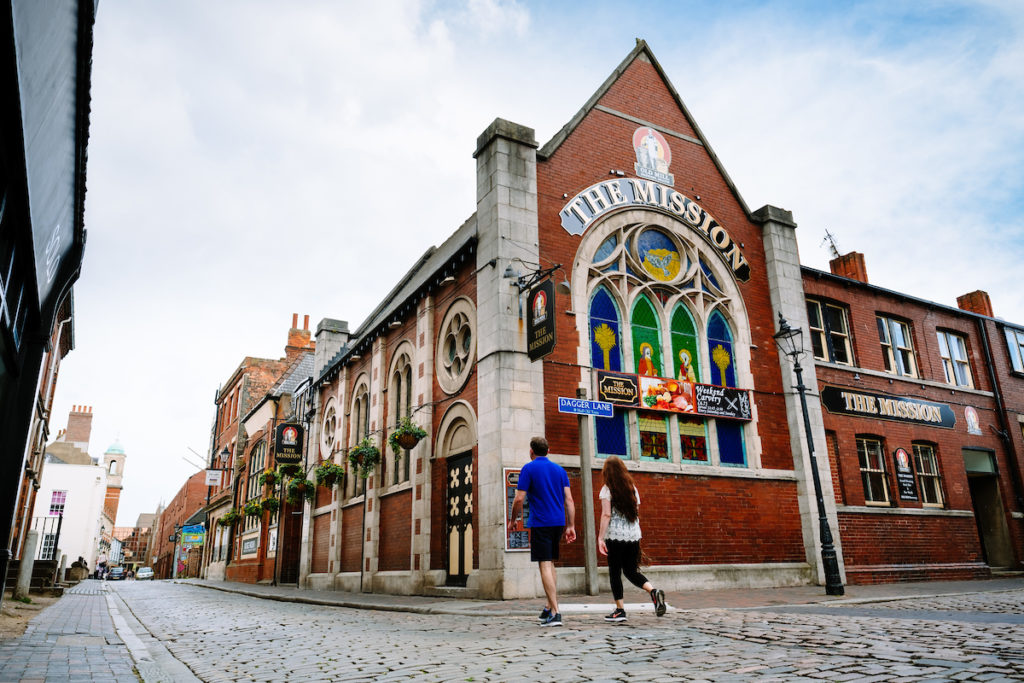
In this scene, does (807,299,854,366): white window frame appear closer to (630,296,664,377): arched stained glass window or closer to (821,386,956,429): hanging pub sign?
(821,386,956,429): hanging pub sign

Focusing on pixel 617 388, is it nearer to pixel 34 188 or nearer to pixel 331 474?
pixel 331 474

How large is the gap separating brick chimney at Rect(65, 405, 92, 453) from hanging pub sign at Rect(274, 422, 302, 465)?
55.7 meters

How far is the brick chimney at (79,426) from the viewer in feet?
224

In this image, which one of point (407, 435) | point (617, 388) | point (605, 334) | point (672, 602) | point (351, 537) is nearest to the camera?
point (672, 602)

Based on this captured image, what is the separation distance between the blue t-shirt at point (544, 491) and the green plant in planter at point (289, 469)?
1801 centimetres

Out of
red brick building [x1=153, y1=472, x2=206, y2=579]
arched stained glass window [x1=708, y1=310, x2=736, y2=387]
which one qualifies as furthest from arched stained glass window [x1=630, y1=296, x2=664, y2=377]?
red brick building [x1=153, y1=472, x2=206, y2=579]

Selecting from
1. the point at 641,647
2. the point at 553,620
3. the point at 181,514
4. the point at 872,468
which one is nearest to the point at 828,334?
the point at 872,468

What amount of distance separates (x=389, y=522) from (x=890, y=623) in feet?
39.8

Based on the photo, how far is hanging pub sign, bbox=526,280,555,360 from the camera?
478 inches

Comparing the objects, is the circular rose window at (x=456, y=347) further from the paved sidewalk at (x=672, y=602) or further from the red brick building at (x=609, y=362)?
A: the paved sidewalk at (x=672, y=602)

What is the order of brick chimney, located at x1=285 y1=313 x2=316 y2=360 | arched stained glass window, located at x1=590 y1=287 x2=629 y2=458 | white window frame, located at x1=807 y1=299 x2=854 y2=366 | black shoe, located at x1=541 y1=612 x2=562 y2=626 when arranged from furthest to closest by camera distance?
1. brick chimney, located at x1=285 y1=313 x2=316 y2=360
2. white window frame, located at x1=807 y1=299 x2=854 y2=366
3. arched stained glass window, located at x1=590 y1=287 x2=629 y2=458
4. black shoe, located at x1=541 y1=612 x2=562 y2=626

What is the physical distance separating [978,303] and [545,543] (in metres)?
23.1

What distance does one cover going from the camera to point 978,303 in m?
24.2

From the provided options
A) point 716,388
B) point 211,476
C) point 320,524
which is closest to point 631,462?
point 716,388
